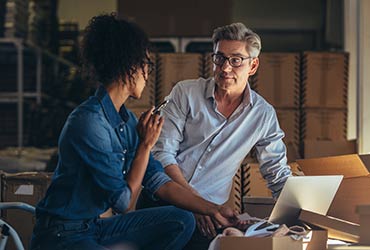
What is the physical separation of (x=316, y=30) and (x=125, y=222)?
6.04 m

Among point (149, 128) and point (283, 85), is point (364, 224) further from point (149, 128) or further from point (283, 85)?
point (283, 85)

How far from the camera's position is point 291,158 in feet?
15.2

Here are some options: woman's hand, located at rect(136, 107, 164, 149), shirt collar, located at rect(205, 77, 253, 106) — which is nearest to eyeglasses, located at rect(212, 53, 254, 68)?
shirt collar, located at rect(205, 77, 253, 106)

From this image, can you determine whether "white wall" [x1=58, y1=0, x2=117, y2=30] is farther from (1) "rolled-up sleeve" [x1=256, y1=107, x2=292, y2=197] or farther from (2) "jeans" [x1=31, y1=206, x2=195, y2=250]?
(2) "jeans" [x1=31, y1=206, x2=195, y2=250]

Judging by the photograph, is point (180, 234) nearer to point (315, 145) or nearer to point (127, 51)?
point (127, 51)

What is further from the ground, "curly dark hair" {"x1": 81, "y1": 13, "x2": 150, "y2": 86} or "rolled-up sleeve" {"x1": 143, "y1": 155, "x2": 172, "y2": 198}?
"curly dark hair" {"x1": 81, "y1": 13, "x2": 150, "y2": 86}

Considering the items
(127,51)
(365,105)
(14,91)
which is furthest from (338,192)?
(14,91)

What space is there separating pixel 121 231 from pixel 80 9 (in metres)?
5.82

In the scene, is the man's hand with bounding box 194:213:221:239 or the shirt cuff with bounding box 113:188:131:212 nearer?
the shirt cuff with bounding box 113:188:131:212

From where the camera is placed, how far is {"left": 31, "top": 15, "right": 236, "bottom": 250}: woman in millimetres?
2336

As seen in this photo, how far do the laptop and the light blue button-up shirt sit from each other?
1.07 ft

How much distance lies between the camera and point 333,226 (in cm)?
268

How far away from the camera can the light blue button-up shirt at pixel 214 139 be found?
121 inches

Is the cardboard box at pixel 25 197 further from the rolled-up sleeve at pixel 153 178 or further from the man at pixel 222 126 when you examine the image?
the rolled-up sleeve at pixel 153 178
